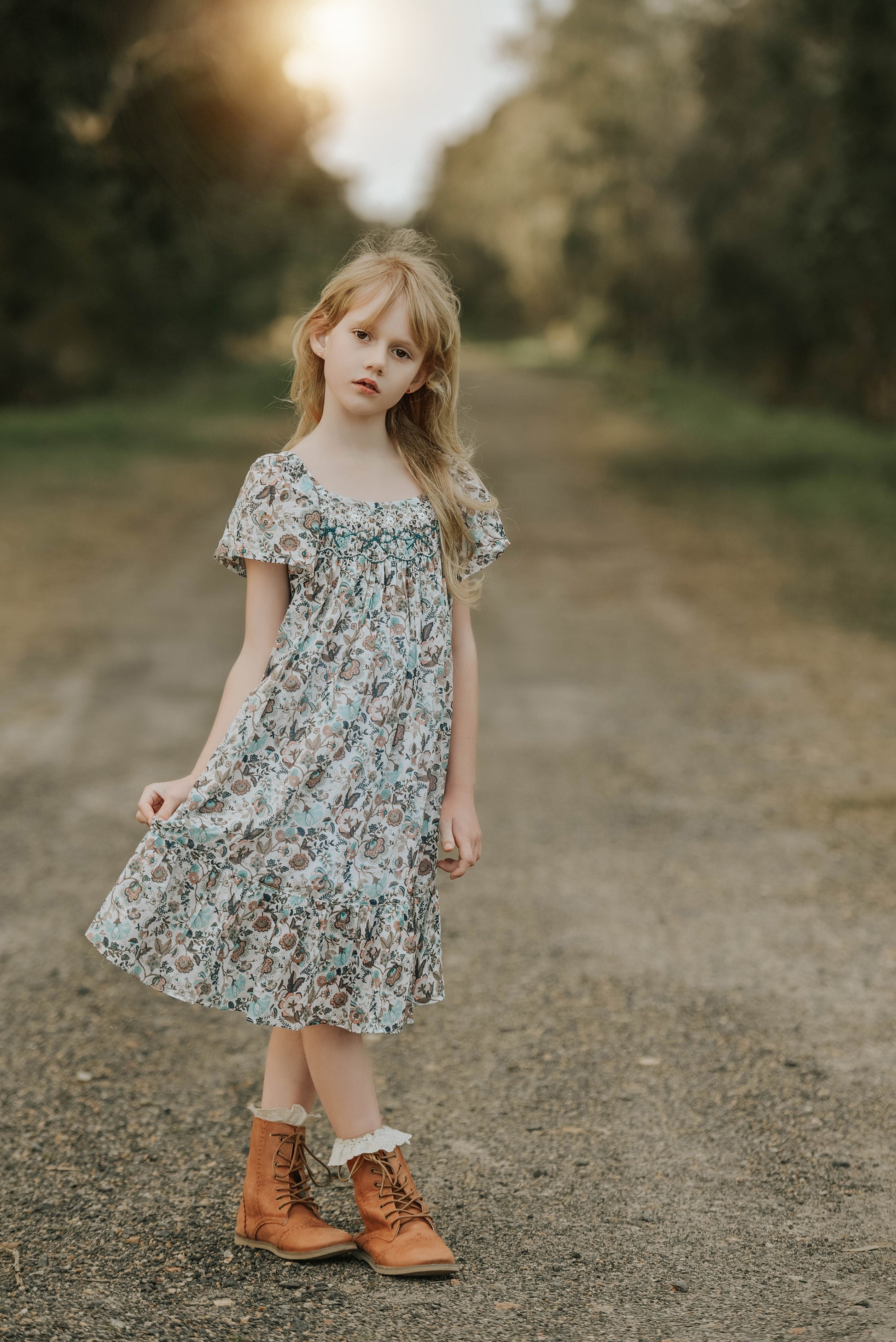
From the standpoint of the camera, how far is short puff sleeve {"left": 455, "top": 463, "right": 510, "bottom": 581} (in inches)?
107

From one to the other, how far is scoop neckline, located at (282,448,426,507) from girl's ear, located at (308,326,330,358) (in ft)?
0.68

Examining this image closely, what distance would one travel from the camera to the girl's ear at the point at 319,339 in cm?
265

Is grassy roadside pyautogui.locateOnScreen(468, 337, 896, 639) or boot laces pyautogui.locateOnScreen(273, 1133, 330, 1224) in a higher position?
grassy roadside pyautogui.locateOnScreen(468, 337, 896, 639)

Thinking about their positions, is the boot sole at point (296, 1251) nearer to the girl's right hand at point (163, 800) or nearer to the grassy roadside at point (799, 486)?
the girl's right hand at point (163, 800)

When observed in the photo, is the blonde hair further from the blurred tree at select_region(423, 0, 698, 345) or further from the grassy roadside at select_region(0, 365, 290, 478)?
the blurred tree at select_region(423, 0, 698, 345)

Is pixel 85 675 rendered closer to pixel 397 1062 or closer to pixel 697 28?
pixel 397 1062

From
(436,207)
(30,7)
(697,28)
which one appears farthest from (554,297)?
(436,207)

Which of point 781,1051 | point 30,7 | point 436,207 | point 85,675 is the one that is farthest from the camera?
point 436,207

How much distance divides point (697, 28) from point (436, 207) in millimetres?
53707

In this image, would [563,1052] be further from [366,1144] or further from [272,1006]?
[272,1006]

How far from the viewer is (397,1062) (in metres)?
3.43

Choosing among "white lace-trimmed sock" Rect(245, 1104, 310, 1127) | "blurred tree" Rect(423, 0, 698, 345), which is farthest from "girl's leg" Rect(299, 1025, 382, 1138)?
"blurred tree" Rect(423, 0, 698, 345)

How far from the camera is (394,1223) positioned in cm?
253

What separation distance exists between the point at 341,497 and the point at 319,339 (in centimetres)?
33
